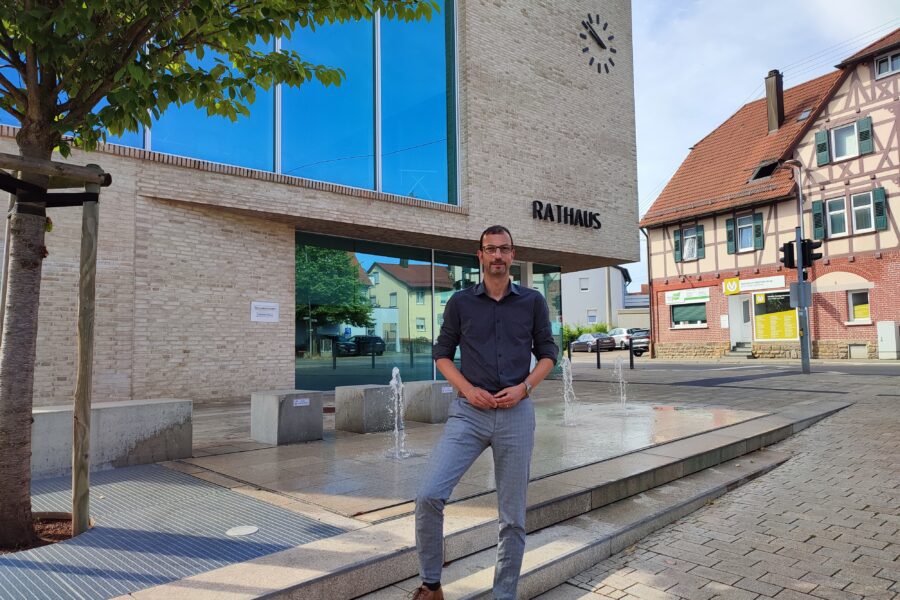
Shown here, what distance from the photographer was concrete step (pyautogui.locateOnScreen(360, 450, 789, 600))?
11.3ft

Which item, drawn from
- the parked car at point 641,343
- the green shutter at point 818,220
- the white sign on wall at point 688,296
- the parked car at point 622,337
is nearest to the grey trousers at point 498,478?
the green shutter at point 818,220

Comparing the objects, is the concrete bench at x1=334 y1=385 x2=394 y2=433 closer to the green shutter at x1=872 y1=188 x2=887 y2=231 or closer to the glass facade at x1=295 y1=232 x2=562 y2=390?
the glass facade at x1=295 y1=232 x2=562 y2=390

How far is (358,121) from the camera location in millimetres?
13008

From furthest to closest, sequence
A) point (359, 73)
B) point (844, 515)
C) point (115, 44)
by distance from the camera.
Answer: point (359, 73), point (844, 515), point (115, 44)

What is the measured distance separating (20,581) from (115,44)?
3.37 m

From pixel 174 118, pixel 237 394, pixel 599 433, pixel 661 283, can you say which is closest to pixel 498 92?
pixel 174 118

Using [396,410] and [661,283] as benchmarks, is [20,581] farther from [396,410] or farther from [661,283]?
[661,283]

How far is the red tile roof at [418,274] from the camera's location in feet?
48.6

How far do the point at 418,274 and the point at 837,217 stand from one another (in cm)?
1951

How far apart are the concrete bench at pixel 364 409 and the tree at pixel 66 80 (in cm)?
429

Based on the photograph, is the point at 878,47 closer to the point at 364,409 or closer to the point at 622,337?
the point at 622,337

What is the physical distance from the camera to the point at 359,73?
13.0m

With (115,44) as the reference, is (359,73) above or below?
above

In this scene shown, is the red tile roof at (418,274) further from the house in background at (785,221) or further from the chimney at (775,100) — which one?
the chimney at (775,100)
